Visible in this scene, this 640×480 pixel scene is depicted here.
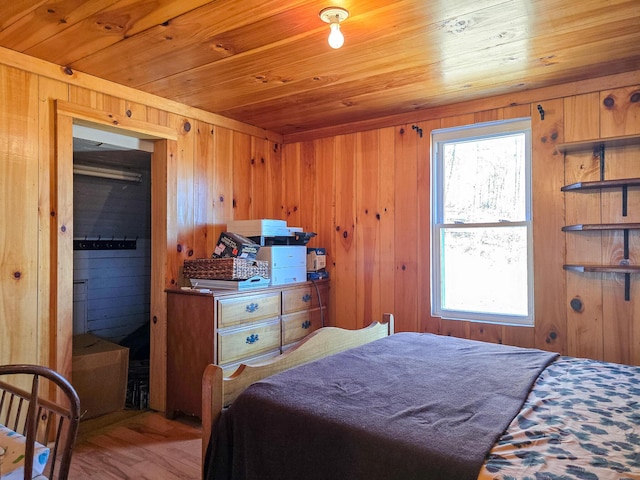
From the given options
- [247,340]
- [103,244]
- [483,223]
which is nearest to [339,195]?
[483,223]

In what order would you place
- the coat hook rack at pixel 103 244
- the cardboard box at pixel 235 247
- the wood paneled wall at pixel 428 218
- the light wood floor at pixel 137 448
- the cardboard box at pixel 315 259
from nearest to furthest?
the light wood floor at pixel 137 448, the wood paneled wall at pixel 428 218, the cardboard box at pixel 235 247, the cardboard box at pixel 315 259, the coat hook rack at pixel 103 244

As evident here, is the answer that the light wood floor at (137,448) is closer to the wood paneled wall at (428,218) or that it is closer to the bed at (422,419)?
the bed at (422,419)

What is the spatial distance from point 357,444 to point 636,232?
2.19 meters

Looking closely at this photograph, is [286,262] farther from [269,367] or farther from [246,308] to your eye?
[269,367]

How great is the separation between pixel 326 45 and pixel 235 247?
1472 millimetres

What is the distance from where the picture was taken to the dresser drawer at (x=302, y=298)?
127 inches

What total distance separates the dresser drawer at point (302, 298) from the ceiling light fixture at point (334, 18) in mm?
1865

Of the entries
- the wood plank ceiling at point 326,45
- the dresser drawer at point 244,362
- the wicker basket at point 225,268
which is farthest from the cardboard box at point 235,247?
the wood plank ceiling at point 326,45

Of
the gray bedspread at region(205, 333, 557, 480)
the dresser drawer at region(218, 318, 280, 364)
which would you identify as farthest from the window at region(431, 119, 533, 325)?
the dresser drawer at region(218, 318, 280, 364)

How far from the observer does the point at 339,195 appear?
11.8 ft

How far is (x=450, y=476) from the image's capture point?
1.04 metres

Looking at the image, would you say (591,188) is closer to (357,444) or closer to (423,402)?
(423,402)

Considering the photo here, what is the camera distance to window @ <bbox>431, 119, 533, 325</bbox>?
2863mm

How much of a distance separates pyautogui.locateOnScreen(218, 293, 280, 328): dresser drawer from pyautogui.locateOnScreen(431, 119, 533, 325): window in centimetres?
117
